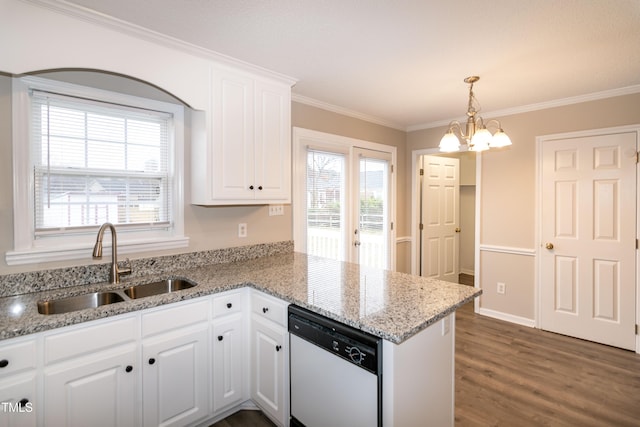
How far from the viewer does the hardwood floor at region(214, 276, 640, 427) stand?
2102mm

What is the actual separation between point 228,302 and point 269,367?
1.52ft

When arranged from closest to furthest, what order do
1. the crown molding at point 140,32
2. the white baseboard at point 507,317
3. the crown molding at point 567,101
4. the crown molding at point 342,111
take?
the crown molding at point 140,32 → the crown molding at point 567,101 → the crown molding at point 342,111 → the white baseboard at point 507,317

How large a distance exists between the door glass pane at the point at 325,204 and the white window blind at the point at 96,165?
1392mm

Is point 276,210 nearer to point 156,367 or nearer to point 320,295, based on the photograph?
point 320,295

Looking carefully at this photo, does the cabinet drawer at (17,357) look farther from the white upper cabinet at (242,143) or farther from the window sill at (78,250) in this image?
the white upper cabinet at (242,143)

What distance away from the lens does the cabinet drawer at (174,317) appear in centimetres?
173

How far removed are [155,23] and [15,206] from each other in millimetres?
1291

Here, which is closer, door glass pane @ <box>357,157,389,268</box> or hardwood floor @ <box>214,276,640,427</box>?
hardwood floor @ <box>214,276,640,427</box>

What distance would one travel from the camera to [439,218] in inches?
189

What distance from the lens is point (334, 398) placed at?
5.13ft

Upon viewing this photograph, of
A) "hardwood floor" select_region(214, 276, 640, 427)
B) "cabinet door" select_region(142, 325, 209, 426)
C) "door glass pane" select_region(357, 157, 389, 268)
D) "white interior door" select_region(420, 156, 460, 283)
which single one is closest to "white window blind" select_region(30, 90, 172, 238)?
"cabinet door" select_region(142, 325, 209, 426)

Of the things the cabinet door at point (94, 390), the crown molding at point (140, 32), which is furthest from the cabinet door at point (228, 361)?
the crown molding at point (140, 32)

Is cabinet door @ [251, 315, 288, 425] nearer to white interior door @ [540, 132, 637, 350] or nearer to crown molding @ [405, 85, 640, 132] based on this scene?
white interior door @ [540, 132, 637, 350]

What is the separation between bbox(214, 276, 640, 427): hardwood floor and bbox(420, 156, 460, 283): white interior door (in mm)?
1389
